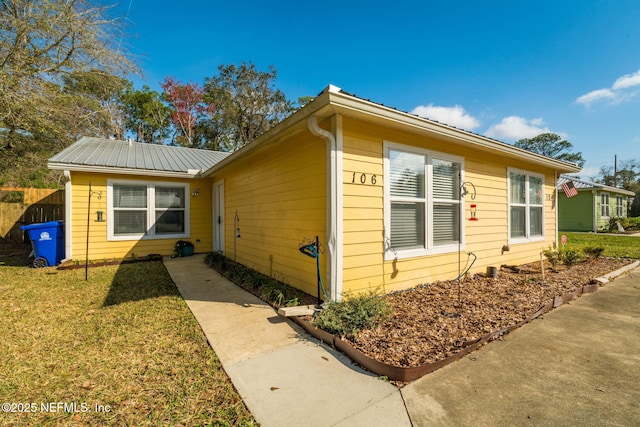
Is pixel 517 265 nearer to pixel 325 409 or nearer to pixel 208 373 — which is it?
pixel 325 409

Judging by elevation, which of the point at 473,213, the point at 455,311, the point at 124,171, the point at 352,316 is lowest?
the point at 455,311

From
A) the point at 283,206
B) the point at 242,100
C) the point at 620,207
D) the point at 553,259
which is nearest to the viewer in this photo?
the point at 283,206

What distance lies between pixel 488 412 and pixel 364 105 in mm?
3014

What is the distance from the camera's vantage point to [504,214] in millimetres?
5789

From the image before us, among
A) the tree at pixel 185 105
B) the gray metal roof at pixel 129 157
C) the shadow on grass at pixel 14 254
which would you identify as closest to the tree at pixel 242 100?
the tree at pixel 185 105

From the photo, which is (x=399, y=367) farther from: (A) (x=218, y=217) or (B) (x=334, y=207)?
(A) (x=218, y=217)

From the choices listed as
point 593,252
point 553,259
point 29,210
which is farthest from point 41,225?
point 593,252

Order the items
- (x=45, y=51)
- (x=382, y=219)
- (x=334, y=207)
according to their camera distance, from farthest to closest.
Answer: (x=45, y=51) → (x=382, y=219) → (x=334, y=207)

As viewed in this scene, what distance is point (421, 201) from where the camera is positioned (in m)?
4.34

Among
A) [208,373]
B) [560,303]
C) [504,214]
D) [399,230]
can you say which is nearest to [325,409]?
[208,373]

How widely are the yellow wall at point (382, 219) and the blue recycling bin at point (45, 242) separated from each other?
739cm

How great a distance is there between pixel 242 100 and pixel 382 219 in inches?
796

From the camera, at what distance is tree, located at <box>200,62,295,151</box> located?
2064 centimetres

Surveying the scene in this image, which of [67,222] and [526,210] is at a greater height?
[526,210]
